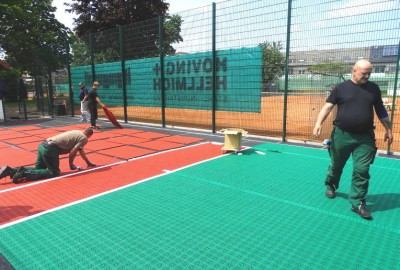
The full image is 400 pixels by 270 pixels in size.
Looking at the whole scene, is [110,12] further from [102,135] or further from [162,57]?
[102,135]

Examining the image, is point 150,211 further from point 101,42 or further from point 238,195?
point 101,42

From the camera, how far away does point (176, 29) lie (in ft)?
35.0

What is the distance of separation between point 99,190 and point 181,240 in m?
2.13

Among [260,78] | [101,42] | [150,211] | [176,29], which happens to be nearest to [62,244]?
[150,211]

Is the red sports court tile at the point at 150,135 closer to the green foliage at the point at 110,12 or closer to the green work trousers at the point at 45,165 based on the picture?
the green work trousers at the point at 45,165

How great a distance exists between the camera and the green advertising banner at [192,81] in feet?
29.3

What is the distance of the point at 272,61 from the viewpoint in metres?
8.43

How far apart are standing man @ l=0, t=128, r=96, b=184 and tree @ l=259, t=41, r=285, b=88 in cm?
503

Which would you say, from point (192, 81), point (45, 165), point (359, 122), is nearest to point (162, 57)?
point (192, 81)

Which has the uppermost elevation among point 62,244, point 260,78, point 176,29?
point 176,29

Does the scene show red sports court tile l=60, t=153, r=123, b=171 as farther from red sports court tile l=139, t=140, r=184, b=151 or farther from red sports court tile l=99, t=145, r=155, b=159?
red sports court tile l=139, t=140, r=184, b=151

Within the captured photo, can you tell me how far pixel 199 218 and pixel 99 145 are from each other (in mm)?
5543

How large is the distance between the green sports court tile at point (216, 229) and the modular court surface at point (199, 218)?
11 mm

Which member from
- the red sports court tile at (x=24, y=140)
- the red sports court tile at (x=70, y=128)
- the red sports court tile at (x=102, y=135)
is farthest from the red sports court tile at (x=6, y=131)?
the red sports court tile at (x=102, y=135)
